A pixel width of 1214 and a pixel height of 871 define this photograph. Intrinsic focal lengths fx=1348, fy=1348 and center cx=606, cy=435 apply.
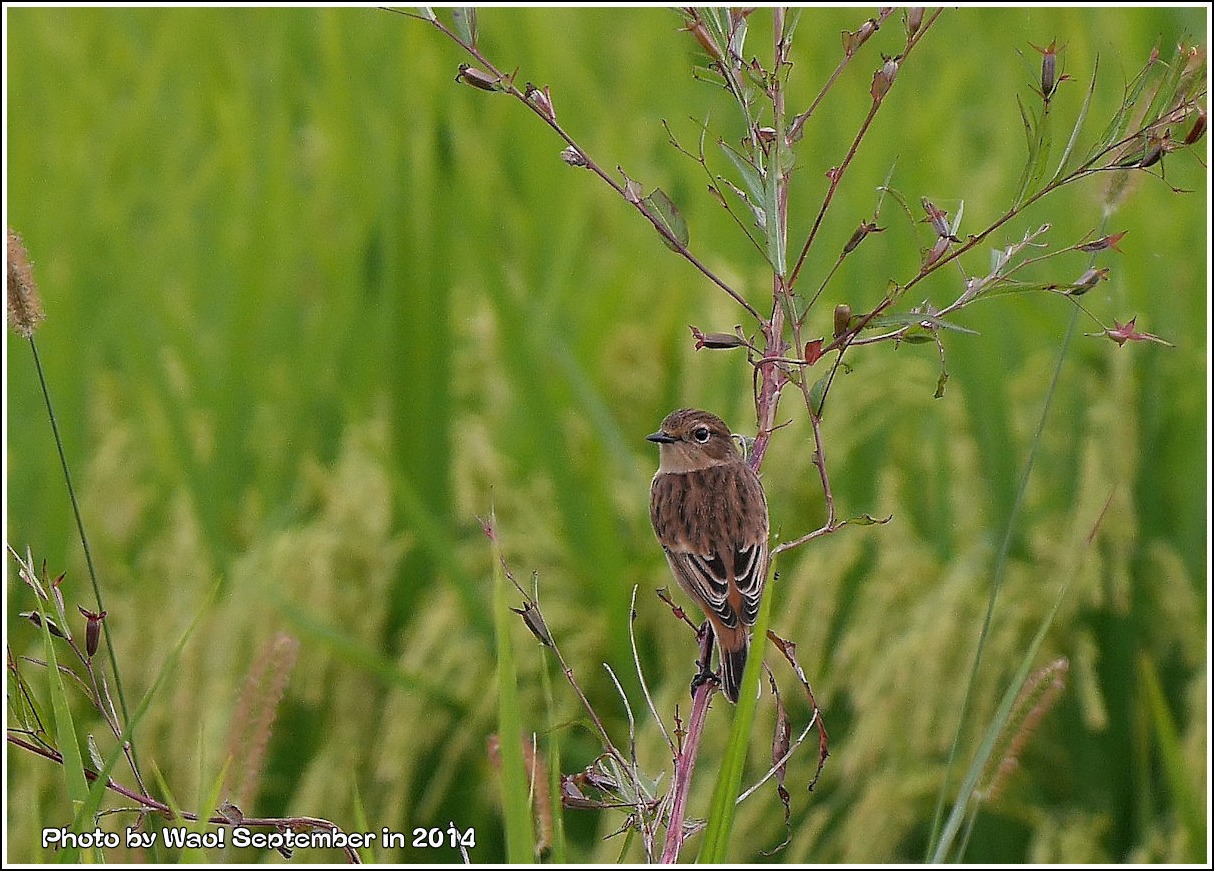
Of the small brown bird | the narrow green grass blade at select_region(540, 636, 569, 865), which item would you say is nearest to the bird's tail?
the small brown bird

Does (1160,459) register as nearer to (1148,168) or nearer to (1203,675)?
(1203,675)

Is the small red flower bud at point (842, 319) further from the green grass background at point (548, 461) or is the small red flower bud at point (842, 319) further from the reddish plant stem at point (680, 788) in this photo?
the green grass background at point (548, 461)

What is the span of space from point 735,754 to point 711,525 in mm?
546

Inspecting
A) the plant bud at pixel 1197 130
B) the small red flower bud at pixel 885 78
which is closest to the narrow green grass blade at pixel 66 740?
the small red flower bud at pixel 885 78

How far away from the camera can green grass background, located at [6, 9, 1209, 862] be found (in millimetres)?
2777

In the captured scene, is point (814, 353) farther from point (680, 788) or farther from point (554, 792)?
point (554, 792)

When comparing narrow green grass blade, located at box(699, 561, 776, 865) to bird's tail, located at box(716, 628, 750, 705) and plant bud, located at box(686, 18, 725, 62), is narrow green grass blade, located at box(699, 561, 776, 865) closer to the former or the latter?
bird's tail, located at box(716, 628, 750, 705)

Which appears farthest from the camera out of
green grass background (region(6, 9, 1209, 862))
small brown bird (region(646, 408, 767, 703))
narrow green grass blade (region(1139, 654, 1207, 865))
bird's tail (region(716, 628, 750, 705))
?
green grass background (region(6, 9, 1209, 862))

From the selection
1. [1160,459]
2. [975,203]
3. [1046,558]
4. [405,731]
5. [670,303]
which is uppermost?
[975,203]

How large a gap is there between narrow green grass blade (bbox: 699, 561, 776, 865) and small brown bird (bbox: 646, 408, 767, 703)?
0.26 m

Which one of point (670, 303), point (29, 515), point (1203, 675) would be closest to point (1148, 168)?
point (1203, 675)

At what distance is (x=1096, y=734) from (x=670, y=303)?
1430 millimetres

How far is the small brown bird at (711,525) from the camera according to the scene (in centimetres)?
146

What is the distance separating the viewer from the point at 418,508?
2.64 meters
